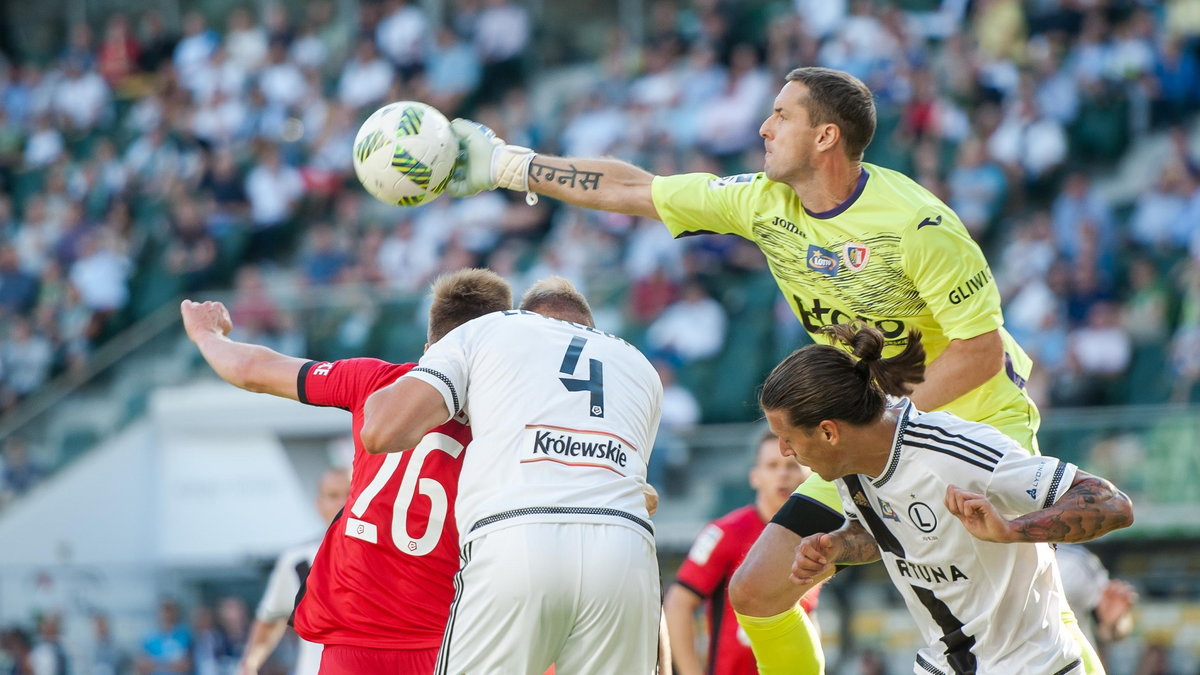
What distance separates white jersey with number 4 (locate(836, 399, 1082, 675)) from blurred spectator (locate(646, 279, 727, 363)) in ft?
30.5

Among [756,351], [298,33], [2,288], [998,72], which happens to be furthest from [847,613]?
[298,33]

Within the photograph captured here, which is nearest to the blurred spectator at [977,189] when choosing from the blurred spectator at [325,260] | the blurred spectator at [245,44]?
the blurred spectator at [325,260]

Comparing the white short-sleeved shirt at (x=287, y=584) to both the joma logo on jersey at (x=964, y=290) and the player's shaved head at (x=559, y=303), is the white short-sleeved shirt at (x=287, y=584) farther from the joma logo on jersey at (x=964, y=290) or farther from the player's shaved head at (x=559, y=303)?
the joma logo on jersey at (x=964, y=290)

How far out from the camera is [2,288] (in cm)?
2003

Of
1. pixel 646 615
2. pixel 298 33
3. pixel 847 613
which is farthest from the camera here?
pixel 298 33

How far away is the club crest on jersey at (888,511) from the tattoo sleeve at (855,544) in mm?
243

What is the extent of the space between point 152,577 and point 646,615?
12.6 m

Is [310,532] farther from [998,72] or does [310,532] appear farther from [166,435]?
[998,72]

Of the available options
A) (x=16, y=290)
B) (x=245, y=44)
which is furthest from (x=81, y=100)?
(x=16, y=290)

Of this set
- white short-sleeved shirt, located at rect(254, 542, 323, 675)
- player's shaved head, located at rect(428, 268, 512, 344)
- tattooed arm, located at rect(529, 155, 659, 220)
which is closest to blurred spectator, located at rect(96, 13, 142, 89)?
white short-sleeved shirt, located at rect(254, 542, 323, 675)

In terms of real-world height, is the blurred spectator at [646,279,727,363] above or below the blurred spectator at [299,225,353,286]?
below

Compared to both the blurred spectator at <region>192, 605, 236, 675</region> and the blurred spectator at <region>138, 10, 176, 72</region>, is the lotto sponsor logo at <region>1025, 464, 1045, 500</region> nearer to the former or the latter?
the blurred spectator at <region>192, 605, 236, 675</region>

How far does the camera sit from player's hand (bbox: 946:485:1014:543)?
4.53 m

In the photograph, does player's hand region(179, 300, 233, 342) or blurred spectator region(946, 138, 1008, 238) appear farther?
blurred spectator region(946, 138, 1008, 238)
